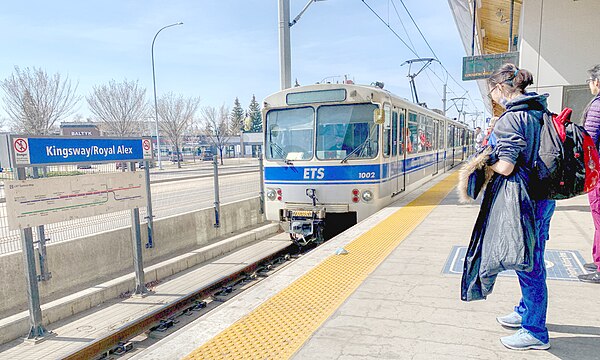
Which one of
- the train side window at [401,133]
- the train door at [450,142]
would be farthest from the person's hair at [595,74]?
the train door at [450,142]

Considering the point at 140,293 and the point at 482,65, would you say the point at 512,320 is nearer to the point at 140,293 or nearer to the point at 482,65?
the point at 140,293

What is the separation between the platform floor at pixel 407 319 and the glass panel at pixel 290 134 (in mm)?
3220

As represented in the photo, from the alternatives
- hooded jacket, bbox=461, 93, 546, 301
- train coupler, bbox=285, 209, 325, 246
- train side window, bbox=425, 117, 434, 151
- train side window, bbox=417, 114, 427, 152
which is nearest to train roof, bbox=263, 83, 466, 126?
train coupler, bbox=285, 209, 325, 246

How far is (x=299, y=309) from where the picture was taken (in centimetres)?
330

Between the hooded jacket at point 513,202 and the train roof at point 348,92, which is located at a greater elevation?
the train roof at point 348,92

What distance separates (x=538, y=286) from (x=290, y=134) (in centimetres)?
571

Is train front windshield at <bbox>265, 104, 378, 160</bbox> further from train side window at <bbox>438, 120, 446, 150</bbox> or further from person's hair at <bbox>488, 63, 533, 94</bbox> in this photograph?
train side window at <bbox>438, 120, 446, 150</bbox>

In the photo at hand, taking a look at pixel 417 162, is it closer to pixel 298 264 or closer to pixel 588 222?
pixel 588 222

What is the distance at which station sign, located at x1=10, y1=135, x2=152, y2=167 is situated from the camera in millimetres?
4430

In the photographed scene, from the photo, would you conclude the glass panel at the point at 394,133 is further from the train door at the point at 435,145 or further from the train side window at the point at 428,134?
the train door at the point at 435,145

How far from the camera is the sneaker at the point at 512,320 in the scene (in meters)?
2.76

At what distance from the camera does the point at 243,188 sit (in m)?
13.2

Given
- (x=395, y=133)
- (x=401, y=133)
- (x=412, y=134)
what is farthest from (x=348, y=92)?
(x=412, y=134)

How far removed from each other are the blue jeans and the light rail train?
15.2 feet
